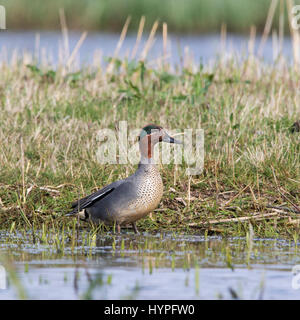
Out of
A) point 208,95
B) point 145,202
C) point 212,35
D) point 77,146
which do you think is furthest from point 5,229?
point 212,35

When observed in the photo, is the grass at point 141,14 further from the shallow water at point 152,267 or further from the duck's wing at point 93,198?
the shallow water at point 152,267

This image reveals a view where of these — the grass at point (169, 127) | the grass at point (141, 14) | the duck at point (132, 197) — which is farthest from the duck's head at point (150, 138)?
the grass at point (141, 14)

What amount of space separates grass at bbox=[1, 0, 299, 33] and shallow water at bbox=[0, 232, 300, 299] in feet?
64.2

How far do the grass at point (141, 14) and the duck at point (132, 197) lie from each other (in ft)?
61.9

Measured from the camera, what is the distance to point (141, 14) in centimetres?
2550

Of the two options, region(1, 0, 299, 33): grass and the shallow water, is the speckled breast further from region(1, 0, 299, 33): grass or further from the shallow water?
region(1, 0, 299, 33): grass

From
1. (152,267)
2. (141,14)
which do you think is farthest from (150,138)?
(141,14)

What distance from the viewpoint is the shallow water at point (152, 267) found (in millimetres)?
4836

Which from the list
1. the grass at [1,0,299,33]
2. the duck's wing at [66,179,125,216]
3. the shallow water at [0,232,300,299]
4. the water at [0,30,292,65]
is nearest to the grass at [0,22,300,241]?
the duck's wing at [66,179,125,216]

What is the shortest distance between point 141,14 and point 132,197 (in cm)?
1952

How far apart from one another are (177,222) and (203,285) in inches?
81.8

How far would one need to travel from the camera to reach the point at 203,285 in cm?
500

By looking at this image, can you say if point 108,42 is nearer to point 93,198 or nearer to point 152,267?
point 93,198

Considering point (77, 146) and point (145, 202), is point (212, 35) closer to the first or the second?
point (77, 146)
